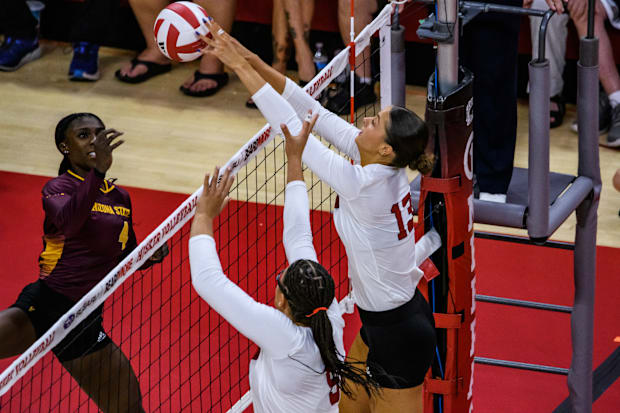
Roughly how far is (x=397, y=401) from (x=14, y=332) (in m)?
1.54

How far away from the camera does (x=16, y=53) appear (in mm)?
8180

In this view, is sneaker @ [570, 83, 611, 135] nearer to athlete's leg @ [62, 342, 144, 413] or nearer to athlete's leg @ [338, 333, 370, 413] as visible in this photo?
athlete's leg @ [338, 333, 370, 413]

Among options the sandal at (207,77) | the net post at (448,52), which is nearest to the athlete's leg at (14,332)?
the net post at (448,52)

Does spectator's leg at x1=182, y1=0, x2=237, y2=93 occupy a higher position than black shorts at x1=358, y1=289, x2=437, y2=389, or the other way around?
black shorts at x1=358, y1=289, x2=437, y2=389

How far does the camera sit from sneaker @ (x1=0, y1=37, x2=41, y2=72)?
8133 mm

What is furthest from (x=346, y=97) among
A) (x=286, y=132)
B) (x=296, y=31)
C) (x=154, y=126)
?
(x=286, y=132)

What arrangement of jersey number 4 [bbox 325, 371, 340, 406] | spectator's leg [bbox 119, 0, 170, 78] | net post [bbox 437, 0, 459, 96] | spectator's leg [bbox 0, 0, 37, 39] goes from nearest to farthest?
jersey number 4 [bbox 325, 371, 340, 406] → net post [bbox 437, 0, 459, 96] → spectator's leg [bbox 119, 0, 170, 78] → spectator's leg [bbox 0, 0, 37, 39]

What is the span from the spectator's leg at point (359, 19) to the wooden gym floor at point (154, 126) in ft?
1.50

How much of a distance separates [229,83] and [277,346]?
5226mm

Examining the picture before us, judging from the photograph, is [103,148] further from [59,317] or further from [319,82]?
[319,82]

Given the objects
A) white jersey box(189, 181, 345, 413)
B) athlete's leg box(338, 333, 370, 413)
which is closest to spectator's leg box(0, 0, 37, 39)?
athlete's leg box(338, 333, 370, 413)

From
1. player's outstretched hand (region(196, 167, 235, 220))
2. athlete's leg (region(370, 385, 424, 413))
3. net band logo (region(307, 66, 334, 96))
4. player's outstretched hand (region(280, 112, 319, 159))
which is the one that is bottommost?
athlete's leg (region(370, 385, 424, 413))

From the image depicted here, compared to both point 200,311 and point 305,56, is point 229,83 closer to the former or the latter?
point 305,56

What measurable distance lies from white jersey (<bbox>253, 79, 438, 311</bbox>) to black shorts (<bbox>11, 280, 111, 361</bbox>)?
1.11 metres
